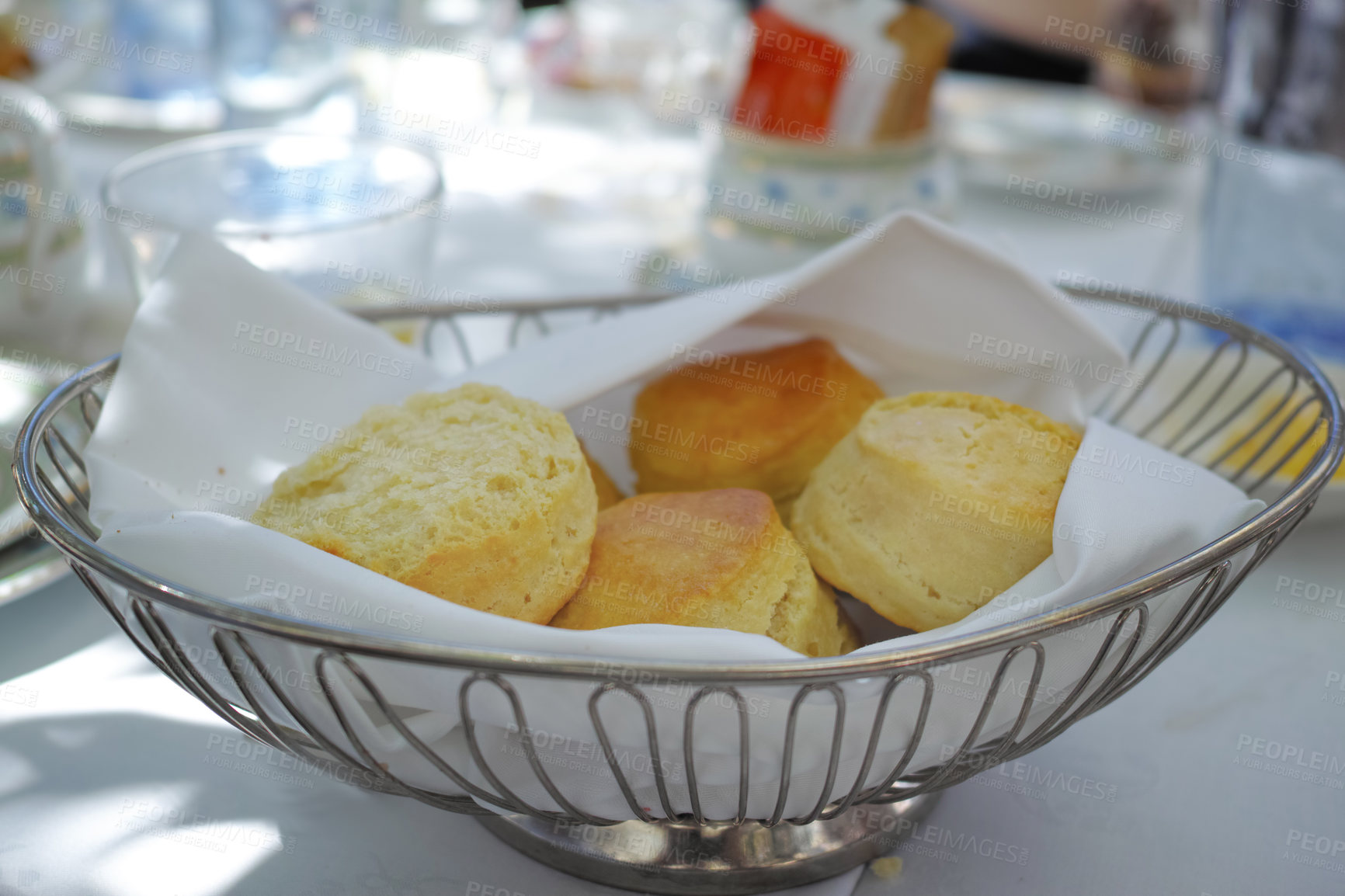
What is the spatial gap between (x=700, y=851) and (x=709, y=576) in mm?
154

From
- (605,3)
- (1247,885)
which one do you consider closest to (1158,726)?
(1247,885)

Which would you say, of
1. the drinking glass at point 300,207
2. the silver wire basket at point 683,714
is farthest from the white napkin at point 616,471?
the drinking glass at point 300,207

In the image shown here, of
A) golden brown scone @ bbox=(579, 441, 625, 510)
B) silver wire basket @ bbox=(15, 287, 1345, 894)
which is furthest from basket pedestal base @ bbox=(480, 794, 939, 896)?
golden brown scone @ bbox=(579, 441, 625, 510)

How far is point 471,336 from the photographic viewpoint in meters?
1.15

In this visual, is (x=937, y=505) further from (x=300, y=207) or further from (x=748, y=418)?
(x=300, y=207)

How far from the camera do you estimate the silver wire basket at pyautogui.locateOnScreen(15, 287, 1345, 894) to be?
44cm

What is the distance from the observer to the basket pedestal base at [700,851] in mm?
558

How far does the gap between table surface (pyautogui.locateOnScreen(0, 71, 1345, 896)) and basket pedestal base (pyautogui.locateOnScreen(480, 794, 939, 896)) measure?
0.01 m

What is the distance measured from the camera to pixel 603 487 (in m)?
0.76

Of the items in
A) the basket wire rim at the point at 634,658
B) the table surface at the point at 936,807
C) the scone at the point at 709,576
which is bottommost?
the table surface at the point at 936,807

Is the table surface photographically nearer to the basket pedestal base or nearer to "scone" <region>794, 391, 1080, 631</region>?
the basket pedestal base

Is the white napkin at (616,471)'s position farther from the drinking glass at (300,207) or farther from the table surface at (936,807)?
the drinking glass at (300,207)

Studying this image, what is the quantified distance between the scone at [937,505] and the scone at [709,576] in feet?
0.13

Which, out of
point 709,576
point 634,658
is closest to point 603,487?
point 709,576
